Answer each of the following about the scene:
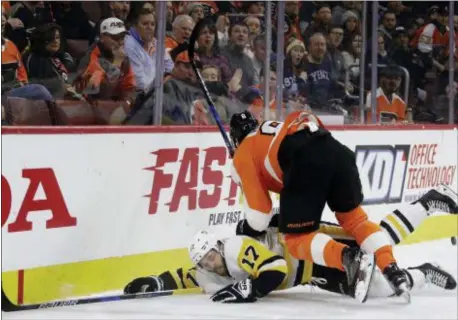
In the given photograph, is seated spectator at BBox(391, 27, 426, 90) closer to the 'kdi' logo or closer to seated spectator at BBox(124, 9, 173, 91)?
the 'kdi' logo

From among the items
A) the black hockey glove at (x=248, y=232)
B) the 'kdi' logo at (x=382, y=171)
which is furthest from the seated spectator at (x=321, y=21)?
the black hockey glove at (x=248, y=232)

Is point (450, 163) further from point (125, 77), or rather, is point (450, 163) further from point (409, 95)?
point (125, 77)

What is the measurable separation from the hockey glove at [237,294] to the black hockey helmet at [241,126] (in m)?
0.60

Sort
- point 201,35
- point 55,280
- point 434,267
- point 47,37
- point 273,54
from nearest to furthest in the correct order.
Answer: point 55,280
point 47,37
point 434,267
point 201,35
point 273,54

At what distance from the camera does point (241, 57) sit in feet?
16.4

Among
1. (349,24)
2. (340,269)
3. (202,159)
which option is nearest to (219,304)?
(340,269)

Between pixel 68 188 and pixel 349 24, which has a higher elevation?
pixel 349 24

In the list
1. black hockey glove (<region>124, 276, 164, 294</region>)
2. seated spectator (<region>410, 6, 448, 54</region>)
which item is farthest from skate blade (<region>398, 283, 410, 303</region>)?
seated spectator (<region>410, 6, 448, 54</region>)

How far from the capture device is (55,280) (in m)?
3.79

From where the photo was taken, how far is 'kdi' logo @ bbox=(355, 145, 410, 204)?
5.48 meters

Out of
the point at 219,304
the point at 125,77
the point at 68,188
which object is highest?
the point at 125,77

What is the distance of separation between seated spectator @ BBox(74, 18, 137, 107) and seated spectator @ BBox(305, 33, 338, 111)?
1.35 metres

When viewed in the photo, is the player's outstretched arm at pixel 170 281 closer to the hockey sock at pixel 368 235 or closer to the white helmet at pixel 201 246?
the white helmet at pixel 201 246

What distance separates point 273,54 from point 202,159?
976 mm
